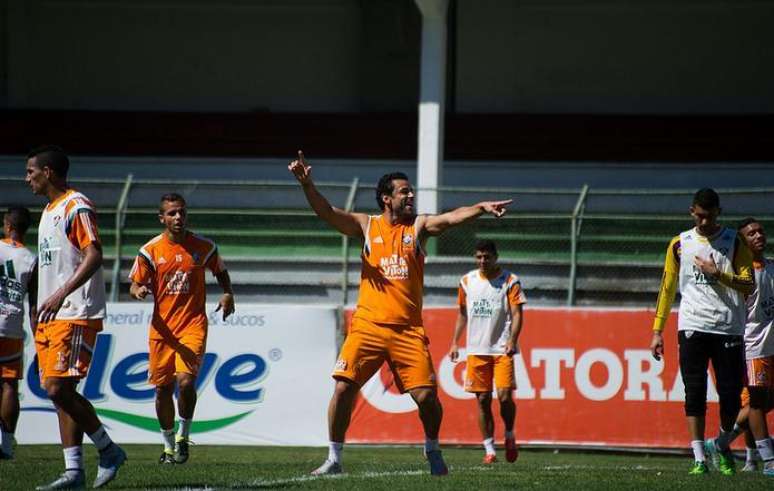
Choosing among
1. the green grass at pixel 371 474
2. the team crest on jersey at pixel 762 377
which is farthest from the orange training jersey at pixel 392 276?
the team crest on jersey at pixel 762 377

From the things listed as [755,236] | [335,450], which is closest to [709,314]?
[755,236]

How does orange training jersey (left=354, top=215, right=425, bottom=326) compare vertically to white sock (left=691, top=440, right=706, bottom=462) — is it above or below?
above

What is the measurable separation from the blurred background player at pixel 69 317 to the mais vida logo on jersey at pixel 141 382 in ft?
22.6

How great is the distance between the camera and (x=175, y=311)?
12.2 metres

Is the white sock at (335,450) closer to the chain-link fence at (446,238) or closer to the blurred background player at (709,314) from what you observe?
the blurred background player at (709,314)

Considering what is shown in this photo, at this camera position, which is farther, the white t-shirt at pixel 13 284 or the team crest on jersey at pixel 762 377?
the white t-shirt at pixel 13 284

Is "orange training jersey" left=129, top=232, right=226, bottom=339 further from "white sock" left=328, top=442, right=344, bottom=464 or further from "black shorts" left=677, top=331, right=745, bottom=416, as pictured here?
"black shorts" left=677, top=331, right=745, bottom=416

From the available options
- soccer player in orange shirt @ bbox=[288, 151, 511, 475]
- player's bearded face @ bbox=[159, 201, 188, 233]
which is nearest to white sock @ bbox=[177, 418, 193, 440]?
player's bearded face @ bbox=[159, 201, 188, 233]

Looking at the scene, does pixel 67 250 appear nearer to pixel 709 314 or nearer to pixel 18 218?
pixel 18 218

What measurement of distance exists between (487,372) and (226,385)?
354cm

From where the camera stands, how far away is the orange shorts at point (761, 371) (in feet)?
41.6

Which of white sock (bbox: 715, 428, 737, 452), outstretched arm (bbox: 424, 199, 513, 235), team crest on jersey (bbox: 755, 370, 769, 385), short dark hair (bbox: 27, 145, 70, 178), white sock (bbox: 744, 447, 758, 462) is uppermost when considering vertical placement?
short dark hair (bbox: 27, 145, 70, 178)

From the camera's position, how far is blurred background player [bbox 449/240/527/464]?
46.4 feet

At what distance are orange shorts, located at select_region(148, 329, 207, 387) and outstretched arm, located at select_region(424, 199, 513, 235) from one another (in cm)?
327
